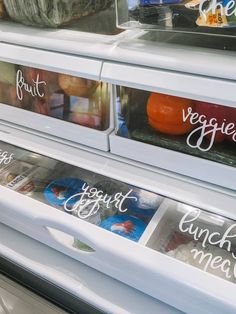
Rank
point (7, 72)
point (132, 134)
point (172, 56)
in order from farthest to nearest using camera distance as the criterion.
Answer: point (7, 72) < point (132, 134) < point (172, 56)

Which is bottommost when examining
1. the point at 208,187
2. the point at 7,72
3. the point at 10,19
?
the point at 208,187

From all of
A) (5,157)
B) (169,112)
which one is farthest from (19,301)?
(169,112)

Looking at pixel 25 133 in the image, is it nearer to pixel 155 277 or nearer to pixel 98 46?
pixel 98 46

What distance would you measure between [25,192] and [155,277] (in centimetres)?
37

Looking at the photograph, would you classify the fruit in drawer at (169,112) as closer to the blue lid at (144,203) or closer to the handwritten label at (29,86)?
the blue lid at (144,203)

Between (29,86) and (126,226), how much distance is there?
1.37 ft

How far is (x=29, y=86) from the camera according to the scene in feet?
2.93

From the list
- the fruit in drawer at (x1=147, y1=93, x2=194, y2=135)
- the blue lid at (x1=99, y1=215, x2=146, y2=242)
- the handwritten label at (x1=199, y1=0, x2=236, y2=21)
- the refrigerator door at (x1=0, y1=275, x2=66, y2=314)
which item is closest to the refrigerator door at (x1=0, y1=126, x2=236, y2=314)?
the blue lid at (x1=99, y1=215, x2=146, y2=242)

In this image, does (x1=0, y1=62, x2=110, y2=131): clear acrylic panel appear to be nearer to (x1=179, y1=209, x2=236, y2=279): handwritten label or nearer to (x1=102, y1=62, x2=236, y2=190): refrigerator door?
(x1=102, y1=62, x2=236, y2=190): refrigerator door

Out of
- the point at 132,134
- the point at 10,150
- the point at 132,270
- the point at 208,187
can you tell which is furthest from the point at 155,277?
the point at 10,150

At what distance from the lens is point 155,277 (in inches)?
26.5

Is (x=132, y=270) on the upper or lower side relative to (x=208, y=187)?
lower

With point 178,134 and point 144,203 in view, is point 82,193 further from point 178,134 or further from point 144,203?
point 178,134

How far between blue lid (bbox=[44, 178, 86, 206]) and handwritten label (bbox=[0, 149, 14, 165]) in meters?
0.15
